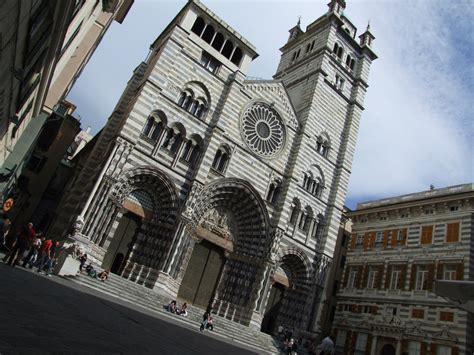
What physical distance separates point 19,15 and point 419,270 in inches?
989

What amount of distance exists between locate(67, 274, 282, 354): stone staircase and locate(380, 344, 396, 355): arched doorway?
7748 mm

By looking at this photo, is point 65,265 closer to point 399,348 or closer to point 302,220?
point 302,220

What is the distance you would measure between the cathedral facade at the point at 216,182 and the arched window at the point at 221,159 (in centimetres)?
7

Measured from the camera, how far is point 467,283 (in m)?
7.25

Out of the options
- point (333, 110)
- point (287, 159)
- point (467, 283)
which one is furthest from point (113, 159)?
point (333, 110)

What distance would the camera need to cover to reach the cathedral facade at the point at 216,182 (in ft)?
62.0

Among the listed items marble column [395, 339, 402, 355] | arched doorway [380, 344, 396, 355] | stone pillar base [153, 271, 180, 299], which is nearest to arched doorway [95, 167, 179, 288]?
stone pillar base [153, 271, 180, 299]

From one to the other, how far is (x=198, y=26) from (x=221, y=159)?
9.29 metres

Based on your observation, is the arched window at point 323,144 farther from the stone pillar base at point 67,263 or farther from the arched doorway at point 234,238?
the stone pillar base at point 67,263

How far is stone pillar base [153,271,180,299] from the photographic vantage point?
707 inches

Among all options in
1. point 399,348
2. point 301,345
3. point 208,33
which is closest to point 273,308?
point 301,345

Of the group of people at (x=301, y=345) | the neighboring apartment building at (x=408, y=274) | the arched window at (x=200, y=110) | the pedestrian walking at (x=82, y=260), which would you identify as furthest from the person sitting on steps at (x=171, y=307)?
the neighboring apartment building at (x=408, y=274)

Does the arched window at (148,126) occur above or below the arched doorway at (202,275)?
above

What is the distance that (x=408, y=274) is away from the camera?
2402 cm
